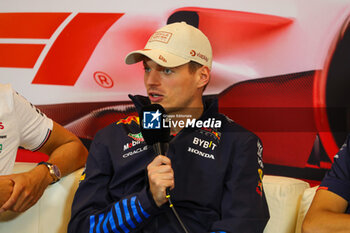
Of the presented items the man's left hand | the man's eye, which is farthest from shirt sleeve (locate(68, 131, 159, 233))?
the man's eye

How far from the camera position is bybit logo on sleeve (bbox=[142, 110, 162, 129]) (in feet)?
4.54

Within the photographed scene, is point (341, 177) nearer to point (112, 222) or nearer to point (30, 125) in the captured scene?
point (112, 222)

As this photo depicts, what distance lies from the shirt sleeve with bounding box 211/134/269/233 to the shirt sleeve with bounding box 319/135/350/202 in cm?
23

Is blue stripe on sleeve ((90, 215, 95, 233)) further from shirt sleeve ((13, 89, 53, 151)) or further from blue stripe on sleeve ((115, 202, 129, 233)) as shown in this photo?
shirt sleeve ((13, 89, 53, 151))

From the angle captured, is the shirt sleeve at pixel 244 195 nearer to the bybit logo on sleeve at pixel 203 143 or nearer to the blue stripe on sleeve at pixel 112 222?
the bybit logo on sleeve at pixel 203 143

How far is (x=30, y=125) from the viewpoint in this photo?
1.97 meters

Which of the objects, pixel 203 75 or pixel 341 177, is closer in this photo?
pixel 341 177

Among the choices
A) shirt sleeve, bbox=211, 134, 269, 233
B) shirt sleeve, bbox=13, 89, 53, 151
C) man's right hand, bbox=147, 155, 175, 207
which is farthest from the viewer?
shirt sleeve, bbox=13, 89, 53, 151

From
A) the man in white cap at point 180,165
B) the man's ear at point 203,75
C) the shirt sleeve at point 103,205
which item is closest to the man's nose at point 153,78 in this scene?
the man in white cap at point 180,165

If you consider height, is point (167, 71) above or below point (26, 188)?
above

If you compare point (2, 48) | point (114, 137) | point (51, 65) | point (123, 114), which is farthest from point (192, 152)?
point (2, 48)

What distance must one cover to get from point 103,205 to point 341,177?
86 cm

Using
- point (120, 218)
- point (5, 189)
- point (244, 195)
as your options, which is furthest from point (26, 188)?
point (244, 195)

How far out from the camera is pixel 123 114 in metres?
2.48
